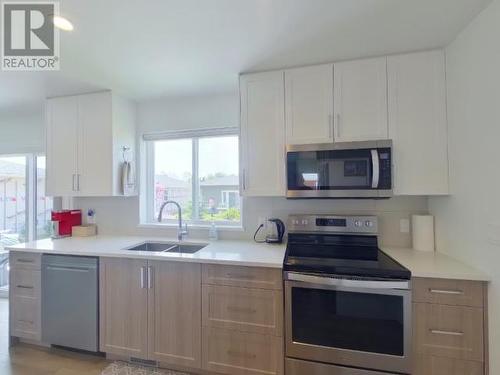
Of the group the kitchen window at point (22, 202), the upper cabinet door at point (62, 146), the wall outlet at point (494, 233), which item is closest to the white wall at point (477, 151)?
the wall outlet at point (494, 233)

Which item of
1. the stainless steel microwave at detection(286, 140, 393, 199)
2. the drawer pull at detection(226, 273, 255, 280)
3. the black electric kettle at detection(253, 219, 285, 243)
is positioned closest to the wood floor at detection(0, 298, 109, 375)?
the drawer pull at detection(226, 273, 255, 280)

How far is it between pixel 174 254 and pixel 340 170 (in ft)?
4.68

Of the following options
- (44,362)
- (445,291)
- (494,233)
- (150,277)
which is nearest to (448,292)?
(445,291)

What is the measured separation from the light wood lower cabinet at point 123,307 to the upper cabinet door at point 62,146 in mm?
1103

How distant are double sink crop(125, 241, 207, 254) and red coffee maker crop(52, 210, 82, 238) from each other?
1.00 metres

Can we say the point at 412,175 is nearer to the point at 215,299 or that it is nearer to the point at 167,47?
the point at 215,299

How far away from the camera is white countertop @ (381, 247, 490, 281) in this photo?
4.92 ft

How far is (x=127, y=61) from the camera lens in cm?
204

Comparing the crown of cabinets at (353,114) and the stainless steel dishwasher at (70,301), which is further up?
the crown of cabinets at (353,114)

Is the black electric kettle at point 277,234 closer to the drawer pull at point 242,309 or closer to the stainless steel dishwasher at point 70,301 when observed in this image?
the drawer pull at point 242,309

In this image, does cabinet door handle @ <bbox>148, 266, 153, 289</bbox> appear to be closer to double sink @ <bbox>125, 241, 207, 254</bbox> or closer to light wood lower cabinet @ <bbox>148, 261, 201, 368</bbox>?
light wood lower cabinet @ <bbox>148, 261, 201, 368</bbox>

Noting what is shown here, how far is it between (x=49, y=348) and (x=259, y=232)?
7.01 feet

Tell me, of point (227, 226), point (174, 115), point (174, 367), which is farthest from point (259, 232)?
point (174, 115)

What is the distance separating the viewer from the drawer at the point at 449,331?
1501 mm
